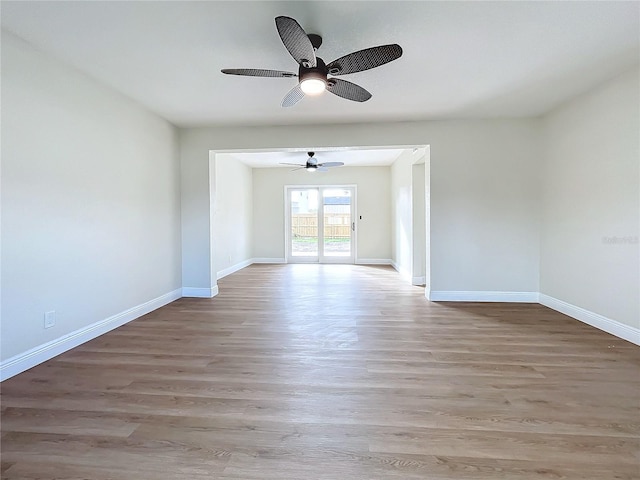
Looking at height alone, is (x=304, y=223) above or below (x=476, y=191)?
below

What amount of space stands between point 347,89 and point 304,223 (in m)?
5.63

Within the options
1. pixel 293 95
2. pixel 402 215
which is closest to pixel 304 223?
pixel 402 215

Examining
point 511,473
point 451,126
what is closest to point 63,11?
point 511,473

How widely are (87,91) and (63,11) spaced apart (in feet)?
3.19

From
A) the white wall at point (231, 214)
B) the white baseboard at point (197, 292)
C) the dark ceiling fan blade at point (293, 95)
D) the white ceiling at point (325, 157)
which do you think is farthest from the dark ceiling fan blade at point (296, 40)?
the white ceiling at point (325, 157)

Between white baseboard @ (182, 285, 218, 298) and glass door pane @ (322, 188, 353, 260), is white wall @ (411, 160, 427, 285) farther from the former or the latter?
white baseboard @ (182, 285, 218, 298)

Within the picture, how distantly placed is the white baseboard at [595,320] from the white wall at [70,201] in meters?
4.86

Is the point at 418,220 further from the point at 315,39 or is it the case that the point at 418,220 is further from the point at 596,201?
the point at 315,39

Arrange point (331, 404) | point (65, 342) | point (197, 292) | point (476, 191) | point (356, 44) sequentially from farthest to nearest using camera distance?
point (197, 292)
point (476, 191)
point (65, 342)
point (356, 44)
point (331, 404)

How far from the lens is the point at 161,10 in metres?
1.91

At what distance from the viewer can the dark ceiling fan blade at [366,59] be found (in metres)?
1.85

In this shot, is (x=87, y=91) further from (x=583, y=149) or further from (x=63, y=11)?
(x=583, y=149)

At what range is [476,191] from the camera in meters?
4.02

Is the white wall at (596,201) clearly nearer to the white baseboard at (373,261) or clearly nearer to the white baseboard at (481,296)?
the white baseboard at (481,296)
